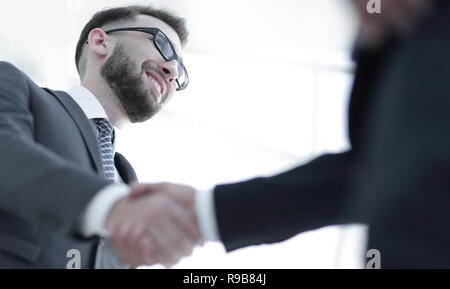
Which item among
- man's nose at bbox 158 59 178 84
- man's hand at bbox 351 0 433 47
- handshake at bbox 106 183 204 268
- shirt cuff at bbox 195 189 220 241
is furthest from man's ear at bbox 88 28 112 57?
man's hand at bbox 351 0 433 47

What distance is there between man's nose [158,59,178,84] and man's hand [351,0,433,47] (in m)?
1.30

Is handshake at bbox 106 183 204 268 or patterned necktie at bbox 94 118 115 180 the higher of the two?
patterned necktie at bbox 94 118 115 180

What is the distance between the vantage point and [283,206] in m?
1.10

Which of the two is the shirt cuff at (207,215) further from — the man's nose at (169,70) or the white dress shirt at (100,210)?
the man's nose at (169,70)

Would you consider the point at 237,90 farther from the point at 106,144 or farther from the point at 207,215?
the point at 207,215

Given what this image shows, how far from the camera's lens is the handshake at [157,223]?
4.04 ft

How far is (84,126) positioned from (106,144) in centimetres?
15

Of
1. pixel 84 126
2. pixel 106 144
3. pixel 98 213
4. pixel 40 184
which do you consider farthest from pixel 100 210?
pixel 106 144

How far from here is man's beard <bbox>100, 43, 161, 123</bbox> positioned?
2.07 m

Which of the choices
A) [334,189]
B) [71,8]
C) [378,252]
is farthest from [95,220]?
[71,8]

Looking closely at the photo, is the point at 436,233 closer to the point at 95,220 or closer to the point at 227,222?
the point at 227,222

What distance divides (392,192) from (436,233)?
2.9 inches

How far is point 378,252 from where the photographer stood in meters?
0.77

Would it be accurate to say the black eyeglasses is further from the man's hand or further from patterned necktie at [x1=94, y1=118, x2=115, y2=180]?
the man's hand
